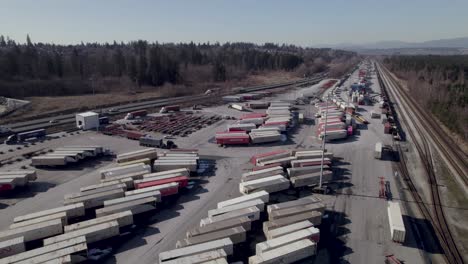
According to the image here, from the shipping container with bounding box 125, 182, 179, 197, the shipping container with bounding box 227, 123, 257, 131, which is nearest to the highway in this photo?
the shipping container with bounding box 227, 123, 257, 131

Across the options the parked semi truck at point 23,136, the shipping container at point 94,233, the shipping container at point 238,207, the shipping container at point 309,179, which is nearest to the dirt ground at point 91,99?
the parked semi truck at point 23,136

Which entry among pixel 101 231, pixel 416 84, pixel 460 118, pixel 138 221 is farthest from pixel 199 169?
pixel 416 84

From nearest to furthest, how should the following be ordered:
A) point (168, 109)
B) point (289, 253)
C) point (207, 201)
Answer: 1. point (289, 253)
2. point (207, 201)
3. point (168, 109)

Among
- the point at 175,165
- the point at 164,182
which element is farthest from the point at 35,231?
the point at 175,165

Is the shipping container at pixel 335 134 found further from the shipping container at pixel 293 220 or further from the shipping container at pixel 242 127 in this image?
the shipping container at pixel 293 220

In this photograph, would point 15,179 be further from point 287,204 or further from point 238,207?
point 287,204

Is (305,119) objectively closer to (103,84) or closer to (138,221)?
(138,221)
